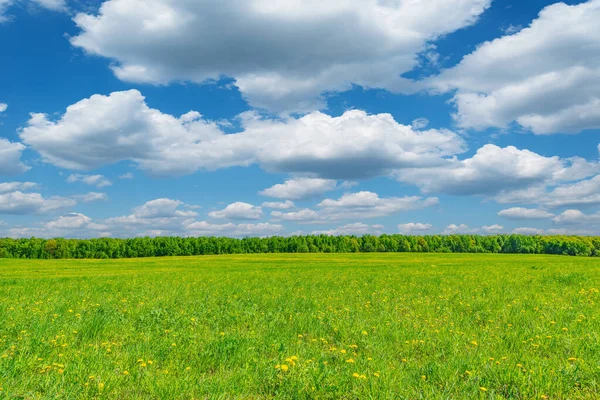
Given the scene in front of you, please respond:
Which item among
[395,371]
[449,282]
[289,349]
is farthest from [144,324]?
[449,282]

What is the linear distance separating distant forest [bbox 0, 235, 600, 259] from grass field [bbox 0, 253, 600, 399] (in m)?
99.6

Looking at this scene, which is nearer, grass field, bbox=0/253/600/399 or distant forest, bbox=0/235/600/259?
grass field, bbox=0/253/600/399

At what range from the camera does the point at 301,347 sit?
893 centimetres

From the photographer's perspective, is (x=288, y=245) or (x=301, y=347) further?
(x=288, y=245)

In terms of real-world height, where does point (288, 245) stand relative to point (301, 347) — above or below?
below

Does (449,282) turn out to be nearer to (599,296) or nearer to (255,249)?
(599,296)

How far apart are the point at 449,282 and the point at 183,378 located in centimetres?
1721

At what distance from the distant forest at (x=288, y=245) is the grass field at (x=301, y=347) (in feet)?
327

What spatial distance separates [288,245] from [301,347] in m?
110

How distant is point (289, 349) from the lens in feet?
28.6

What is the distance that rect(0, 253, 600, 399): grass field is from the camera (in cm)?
658

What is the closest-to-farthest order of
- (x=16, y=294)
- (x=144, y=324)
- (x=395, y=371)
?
(x=395, y=371), (x=144, y=324), (x=16, y=294)

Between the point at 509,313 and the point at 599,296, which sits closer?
the point at 509,313

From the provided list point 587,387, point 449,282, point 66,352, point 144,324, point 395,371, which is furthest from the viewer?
point 449,282
